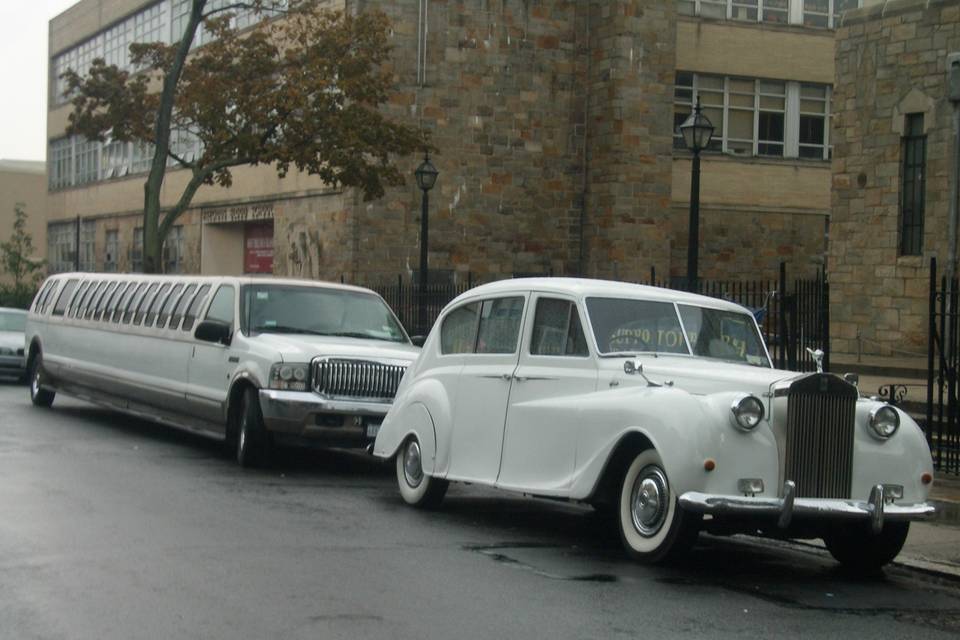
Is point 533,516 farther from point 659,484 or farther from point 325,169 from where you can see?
point 325,169

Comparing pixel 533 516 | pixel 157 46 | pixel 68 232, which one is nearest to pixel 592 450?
pixel 533 516

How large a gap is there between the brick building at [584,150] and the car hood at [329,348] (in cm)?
2105

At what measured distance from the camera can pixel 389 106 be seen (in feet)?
117

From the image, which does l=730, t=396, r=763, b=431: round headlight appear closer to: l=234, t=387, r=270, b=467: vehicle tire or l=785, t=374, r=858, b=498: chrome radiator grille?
l=785, t=374, r=858, b=498: chrome radiator grille

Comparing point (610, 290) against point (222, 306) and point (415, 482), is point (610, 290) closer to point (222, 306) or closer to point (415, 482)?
point (415, 482)

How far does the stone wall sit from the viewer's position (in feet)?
80.5

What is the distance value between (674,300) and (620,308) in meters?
0.44

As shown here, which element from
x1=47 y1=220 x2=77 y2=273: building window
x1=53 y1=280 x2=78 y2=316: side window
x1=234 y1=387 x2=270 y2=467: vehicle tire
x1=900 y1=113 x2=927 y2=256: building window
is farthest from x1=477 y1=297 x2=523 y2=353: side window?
x1=47 y1=220 x2=77 y2=273: building window

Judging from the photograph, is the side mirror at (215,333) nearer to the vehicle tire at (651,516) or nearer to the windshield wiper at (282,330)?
the windshield wiper at (282,330)

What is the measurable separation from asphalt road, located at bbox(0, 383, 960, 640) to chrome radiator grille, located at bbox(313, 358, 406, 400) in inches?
44.3

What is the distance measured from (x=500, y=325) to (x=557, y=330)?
73 cm

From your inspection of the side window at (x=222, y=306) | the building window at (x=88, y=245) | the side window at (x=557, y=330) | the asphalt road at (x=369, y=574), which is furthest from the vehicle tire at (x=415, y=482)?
the building window at (x=88, y=245)

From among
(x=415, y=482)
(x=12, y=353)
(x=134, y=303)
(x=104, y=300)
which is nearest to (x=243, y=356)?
(x=415, y=482)

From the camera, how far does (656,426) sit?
29.1 feet
